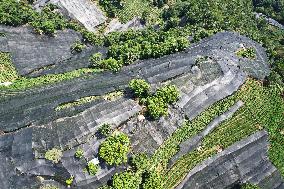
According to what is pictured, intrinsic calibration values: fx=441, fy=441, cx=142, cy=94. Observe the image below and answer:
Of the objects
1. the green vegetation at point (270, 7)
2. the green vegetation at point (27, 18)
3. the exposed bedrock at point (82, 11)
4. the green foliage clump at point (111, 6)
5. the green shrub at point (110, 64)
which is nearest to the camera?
the green shrub at point (110, 64)

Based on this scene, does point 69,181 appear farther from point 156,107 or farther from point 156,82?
point 156,82

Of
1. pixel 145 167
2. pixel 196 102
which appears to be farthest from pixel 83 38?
pixel 145 167

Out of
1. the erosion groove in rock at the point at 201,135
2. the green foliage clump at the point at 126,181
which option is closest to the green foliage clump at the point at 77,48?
the erosion groove in rock at the point at 201,135

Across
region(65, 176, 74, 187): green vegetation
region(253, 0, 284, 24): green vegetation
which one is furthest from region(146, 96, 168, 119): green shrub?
region(253, 0, 284, 24): green vegetation

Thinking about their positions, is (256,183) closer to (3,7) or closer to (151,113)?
(151,113)

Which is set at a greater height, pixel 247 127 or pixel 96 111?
pixel 96 111

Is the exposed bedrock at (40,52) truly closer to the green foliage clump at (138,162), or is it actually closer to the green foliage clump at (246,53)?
the green foliage clump at (246,53)

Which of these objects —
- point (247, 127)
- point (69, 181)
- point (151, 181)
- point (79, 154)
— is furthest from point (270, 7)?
point (69, 181)
